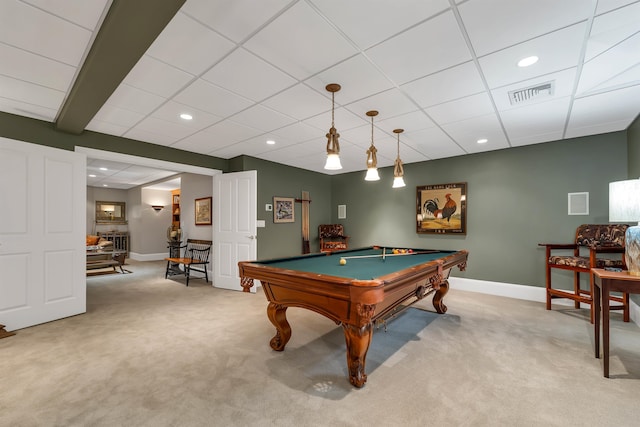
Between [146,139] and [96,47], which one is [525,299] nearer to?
[96,47]

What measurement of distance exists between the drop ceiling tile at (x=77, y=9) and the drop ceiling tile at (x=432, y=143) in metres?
3.31

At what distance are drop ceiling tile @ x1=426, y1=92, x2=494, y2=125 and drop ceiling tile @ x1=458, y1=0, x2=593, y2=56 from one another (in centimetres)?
90

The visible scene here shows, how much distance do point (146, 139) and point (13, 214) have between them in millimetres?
1720

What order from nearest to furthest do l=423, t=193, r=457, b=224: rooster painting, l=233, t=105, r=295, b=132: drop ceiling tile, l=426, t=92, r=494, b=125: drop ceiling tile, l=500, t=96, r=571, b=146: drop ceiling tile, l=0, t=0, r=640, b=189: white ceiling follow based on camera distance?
l=0, t=0, r=640, b=189: white ceiling
l=426, t=92, r=494, b=125: drop ceiling tile
l=500, t=96, r=571, b=146: drop ceiling tile
l=233, t=105, r=295, b=132: drop ceiling tile
l=423, t=193, r=457, b=224: rooster painting

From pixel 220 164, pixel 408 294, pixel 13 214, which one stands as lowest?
pixel 408 294

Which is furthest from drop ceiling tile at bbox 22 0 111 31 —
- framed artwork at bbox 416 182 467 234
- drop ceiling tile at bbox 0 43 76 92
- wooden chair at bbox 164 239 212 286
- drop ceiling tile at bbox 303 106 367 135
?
framed artwork at bbox 416 182 467 234

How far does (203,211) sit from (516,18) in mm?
6303

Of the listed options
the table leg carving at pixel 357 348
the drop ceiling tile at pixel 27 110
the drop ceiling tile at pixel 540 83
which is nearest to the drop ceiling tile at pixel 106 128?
the drop ceiling tile at pixel 27 110

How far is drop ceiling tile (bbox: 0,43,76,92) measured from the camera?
79.6 inches

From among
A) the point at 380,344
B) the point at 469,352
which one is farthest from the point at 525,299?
the point at 380,344

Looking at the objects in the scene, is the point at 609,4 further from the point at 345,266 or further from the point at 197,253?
the point at 197,253

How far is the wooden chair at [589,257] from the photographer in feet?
10.7

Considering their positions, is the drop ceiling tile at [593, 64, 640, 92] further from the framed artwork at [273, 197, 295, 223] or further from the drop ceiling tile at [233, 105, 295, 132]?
the framed artwork at [273, 197, 295, 223]

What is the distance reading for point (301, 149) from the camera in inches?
182
